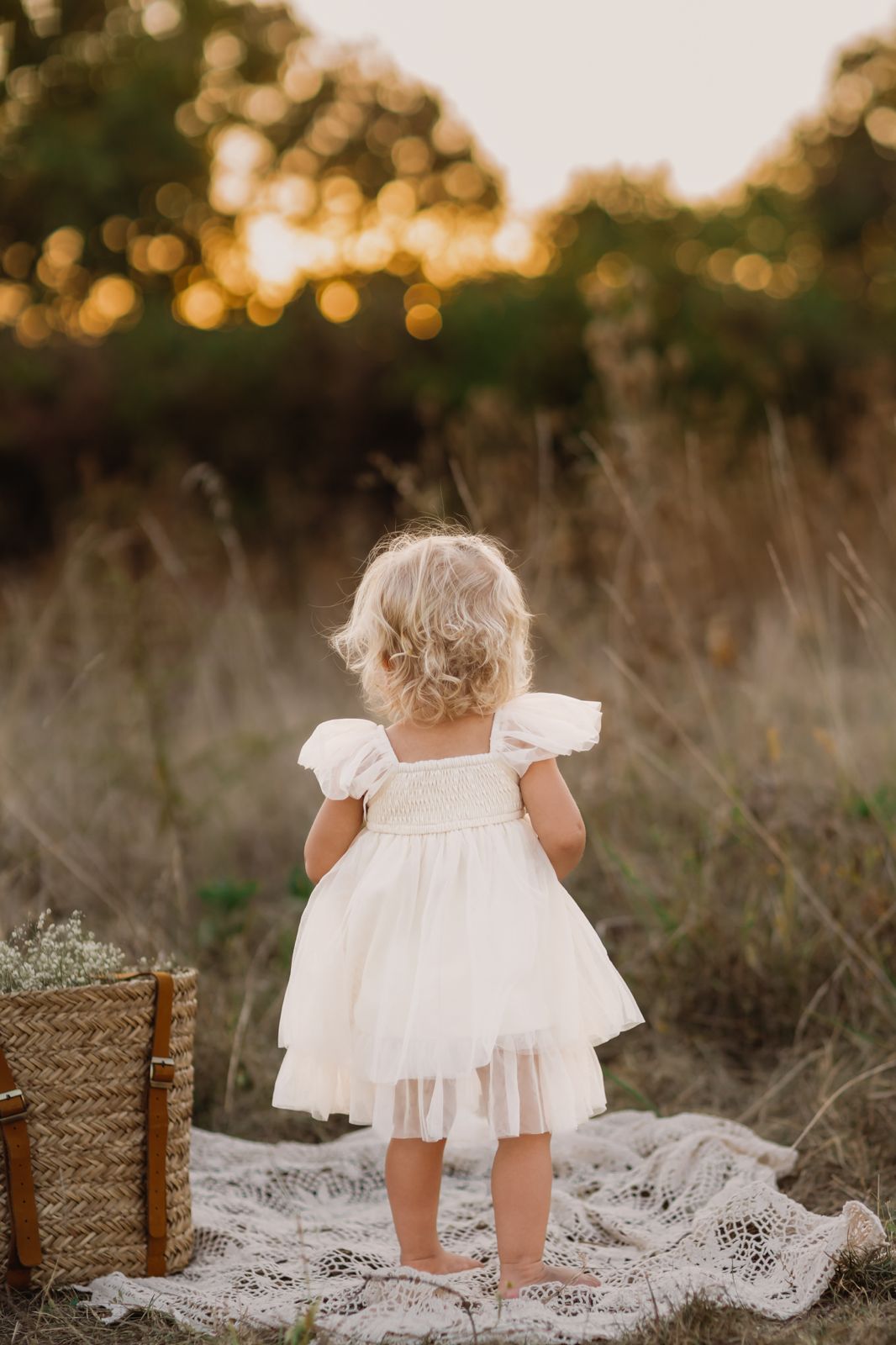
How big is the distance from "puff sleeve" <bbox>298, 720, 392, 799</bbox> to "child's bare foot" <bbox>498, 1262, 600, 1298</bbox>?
0.81 m

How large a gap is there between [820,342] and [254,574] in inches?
191

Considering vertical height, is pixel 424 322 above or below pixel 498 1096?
above

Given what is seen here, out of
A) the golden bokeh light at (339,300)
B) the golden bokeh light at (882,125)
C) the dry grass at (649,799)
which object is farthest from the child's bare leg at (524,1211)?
the golden bokeh light at (882,125)

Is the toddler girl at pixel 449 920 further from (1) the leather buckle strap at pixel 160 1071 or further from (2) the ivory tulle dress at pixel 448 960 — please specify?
(1) the leather buckle strap at pixel 160 1071

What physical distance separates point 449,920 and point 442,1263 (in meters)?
0.61

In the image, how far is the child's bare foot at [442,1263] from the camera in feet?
7.18

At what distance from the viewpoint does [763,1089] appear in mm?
2994

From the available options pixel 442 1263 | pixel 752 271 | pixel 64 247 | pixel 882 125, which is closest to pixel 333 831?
pixel 442 1263

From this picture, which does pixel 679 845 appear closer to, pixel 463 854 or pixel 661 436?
pixel 463 854

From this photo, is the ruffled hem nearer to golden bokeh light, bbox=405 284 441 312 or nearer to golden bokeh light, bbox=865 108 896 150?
golden bokeh light, bbox=405 284 441 312

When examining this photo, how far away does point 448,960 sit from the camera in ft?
6.83

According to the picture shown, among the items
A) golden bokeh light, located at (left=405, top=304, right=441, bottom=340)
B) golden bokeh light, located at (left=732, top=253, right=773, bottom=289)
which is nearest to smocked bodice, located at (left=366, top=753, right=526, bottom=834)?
golden bokeh light, located at (left=405, top=304, right=441, bottom=340)

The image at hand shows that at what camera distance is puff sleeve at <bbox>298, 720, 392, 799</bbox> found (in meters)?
2.19

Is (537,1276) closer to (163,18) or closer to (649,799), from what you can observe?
(649,799)
